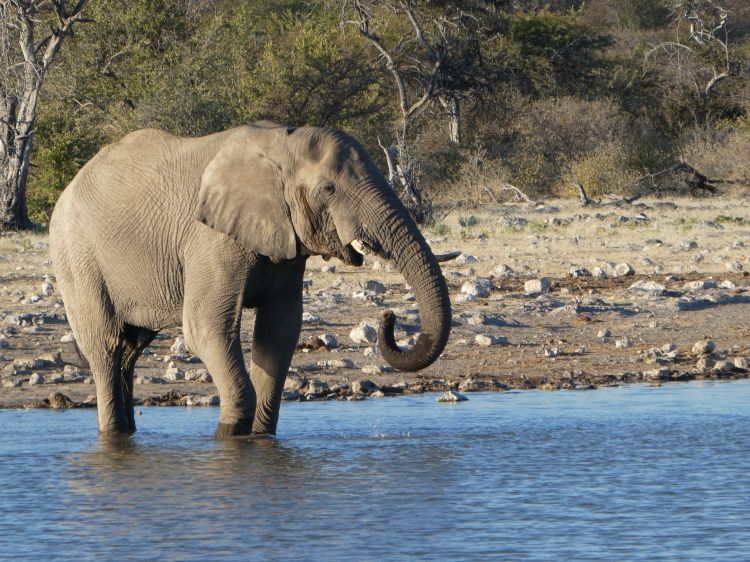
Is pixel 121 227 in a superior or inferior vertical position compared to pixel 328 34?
inferior

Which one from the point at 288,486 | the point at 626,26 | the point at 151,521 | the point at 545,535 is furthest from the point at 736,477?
the point at 626,26

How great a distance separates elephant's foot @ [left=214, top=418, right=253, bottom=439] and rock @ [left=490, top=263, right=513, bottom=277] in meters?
7.67

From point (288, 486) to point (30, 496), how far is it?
4.13 ft

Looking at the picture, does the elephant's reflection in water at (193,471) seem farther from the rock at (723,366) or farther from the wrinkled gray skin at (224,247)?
the rock at (723,366)

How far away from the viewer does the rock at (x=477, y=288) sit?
13540mm

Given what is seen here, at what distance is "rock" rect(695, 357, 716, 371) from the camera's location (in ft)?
35.4

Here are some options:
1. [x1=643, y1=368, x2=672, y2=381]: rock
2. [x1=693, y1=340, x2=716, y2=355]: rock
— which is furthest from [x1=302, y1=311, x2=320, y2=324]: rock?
[x1=693, y1=340, x2=716, y2=355]: rock

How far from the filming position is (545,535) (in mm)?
5977

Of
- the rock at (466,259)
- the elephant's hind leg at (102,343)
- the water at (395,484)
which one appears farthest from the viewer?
the rock at (466,259)

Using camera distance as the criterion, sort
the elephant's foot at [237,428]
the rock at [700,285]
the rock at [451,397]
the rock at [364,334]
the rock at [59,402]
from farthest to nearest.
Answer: the rock at [700,285], the rock at [364,334], the rock at [451,397], the rock at [59,402], the elephant's foot at [237,428]

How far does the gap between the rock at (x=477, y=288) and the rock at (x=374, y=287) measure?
809 mm

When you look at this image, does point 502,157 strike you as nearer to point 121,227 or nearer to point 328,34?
point 328,34

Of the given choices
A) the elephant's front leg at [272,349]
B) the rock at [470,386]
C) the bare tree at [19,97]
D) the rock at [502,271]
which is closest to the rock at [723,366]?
the rock at [470,386]

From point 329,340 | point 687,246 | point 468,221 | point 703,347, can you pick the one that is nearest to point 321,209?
point 329,340
